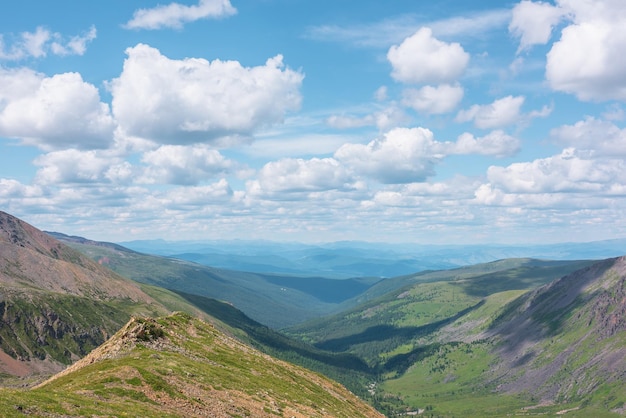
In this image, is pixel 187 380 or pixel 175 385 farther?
pixel 187 380

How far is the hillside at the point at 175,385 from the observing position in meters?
49.6

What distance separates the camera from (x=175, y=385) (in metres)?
63.1

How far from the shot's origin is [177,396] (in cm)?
6003

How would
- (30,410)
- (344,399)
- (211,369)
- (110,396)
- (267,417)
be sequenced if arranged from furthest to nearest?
(344,399)
(211,369)
(267,417)
(110,396)
(30,410)

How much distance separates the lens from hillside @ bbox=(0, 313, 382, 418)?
49.6 m

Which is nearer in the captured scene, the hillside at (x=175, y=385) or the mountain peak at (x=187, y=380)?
the hillside at (x=175, y=385)

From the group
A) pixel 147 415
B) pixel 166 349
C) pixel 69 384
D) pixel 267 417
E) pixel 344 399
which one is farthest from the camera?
pixel 344 399

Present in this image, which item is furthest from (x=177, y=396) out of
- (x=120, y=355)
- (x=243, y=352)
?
(x=243, y=352)

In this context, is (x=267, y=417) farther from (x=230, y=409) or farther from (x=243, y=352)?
(x=243, y=352)

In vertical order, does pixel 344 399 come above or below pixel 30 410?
below

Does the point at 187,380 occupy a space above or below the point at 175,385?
below

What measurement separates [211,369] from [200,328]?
35.6 m

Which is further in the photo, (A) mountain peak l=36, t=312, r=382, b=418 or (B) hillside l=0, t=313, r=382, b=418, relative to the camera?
(A) mountain peak l=36, t=312, r=382, b=418

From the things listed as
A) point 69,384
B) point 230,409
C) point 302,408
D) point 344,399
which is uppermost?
point 69,384
